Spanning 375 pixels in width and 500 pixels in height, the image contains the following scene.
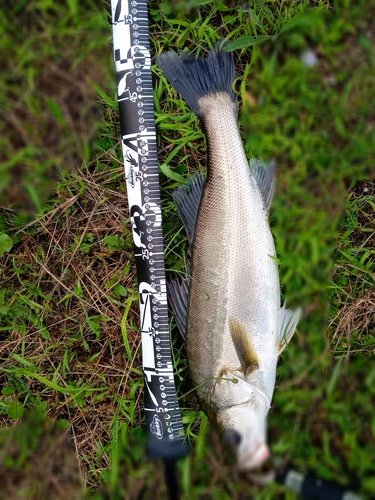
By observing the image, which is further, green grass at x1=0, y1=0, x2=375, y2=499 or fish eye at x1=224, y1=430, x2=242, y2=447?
green grass at x1=0, y1=0, x2=375, y2=499

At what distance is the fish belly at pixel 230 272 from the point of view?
2.32 meters

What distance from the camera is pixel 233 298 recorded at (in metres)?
2.32

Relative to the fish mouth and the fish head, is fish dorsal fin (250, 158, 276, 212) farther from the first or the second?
the fish mouth

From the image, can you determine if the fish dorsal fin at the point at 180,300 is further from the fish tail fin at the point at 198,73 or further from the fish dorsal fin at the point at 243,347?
the fish tail fin at the point at 198,73

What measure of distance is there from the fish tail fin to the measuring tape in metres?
0.12

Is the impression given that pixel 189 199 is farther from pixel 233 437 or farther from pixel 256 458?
pixel 256 458

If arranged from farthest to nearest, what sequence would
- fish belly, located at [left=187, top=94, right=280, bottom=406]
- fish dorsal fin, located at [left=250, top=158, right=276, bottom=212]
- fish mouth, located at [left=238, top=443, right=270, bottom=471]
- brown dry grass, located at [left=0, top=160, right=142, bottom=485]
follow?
brown dry grass, located at [left=0, top=160, right=142, bottom=485] → fish dorsal fin, located at [left=250, top=158, right=276, bottom=212] → fish belly, located at [left=187, top=94, right=280, bottom=406] → fish mouth, located at [left=238, top=443, right=270, bottom=471]

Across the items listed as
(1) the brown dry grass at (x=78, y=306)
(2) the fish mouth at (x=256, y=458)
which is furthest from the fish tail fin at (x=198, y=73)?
(2) the fish mouth at (x=256, y=458)

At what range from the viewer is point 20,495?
2525 millimetres

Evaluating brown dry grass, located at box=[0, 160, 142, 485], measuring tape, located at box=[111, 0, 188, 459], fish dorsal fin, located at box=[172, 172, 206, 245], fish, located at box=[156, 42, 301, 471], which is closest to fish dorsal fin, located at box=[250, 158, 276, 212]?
fish, located at box=[156, 42, 301, 471]

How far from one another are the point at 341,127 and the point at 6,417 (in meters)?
2.34

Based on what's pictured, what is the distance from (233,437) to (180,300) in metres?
0.69

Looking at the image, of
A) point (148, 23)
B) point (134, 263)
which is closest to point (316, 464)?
point (134, 263)

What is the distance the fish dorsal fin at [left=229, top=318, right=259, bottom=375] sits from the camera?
2.29m
